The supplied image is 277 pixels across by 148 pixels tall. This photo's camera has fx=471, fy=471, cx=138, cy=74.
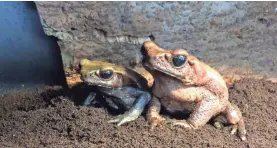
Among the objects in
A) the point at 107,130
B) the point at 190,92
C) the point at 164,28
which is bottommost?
the point at 107,130

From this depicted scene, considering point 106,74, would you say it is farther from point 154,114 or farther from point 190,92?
point 190,92

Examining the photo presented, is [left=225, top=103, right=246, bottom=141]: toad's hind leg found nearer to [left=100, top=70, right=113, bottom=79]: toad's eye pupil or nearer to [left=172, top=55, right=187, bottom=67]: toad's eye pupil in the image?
[left=172, top=55, right=187, bottom=67]: toad's eye pupil

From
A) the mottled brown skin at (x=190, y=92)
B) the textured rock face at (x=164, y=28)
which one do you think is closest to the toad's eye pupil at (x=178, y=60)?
the mottled brown skin at (x=190, y=92)

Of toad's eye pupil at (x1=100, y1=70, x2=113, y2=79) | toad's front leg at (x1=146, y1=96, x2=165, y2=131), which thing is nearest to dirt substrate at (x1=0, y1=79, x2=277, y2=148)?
toad's front leg at (x1=146, y1=96, x2=165, y2=131)

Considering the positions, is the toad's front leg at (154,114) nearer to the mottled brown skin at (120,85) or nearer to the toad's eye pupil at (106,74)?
the mottled brown skin at (120,85)

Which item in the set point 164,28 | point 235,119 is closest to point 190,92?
point 235,119
